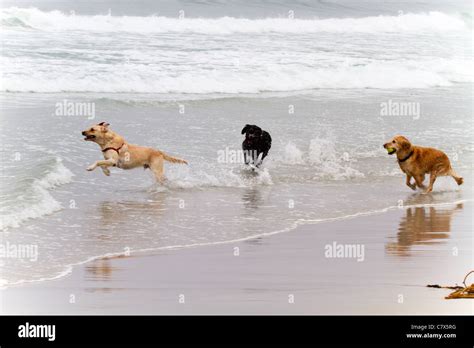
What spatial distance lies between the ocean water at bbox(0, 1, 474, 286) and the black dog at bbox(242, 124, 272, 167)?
8.2 inches

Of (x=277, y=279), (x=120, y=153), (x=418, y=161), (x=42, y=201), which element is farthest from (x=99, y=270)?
(x=418, y=161)

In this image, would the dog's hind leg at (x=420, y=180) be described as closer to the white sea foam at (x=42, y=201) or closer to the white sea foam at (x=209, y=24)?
the white sea foam at (x=42, y=201)

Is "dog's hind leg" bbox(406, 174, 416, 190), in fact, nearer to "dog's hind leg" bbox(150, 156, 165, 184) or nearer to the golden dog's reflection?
the golden dog's reflection

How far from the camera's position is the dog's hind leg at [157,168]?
13.5m

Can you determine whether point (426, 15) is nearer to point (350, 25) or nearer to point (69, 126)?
point (350, 25)

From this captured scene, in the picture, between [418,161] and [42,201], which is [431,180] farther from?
[42,201]

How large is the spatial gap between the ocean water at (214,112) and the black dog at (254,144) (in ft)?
0.68

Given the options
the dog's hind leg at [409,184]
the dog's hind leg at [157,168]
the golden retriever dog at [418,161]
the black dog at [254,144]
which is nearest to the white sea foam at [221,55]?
the black dog at [254,144]

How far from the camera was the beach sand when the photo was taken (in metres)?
7.71

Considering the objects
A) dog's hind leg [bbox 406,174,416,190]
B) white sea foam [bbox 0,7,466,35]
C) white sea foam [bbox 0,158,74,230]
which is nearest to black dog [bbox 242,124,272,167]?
dog's hind leg [bbox 406,174,416,190]

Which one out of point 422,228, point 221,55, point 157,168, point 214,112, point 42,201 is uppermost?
point 221,55

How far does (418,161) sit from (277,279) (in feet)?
17.8

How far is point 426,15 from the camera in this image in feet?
143

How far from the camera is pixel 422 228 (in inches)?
436
